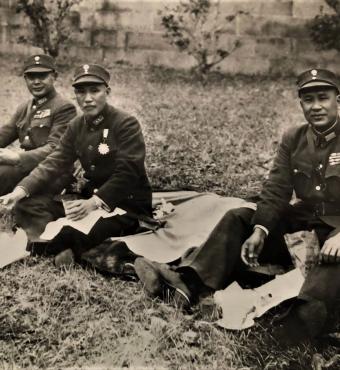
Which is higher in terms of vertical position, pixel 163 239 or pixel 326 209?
pixel 326 209

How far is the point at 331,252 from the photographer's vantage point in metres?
2.72

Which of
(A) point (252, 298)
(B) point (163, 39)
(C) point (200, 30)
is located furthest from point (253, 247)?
(B) point (163, 39)

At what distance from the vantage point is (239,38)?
9.29 meters

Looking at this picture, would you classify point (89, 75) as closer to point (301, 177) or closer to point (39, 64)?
point (39, 64)

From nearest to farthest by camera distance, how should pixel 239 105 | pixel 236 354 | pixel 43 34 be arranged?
1. pixel 236 354
2. pixel 239 105
3. pixel 43 34

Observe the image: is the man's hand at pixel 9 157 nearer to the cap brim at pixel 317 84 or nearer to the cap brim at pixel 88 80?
the cap brim at pixel 88 80

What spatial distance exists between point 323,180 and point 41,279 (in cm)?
175

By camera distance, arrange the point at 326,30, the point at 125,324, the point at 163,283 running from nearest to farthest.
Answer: the point at 125,324 < the point at 163,283 < the point at 326,30

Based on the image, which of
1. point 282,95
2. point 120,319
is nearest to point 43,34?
point 282,95

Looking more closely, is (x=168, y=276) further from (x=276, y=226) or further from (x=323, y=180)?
(x=323, y=180)

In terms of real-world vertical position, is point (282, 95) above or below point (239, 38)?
below

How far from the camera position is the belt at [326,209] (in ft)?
10.5

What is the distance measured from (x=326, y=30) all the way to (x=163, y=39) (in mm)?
2628

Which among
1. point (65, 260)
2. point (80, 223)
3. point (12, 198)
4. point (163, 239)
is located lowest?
point (65, 260)
